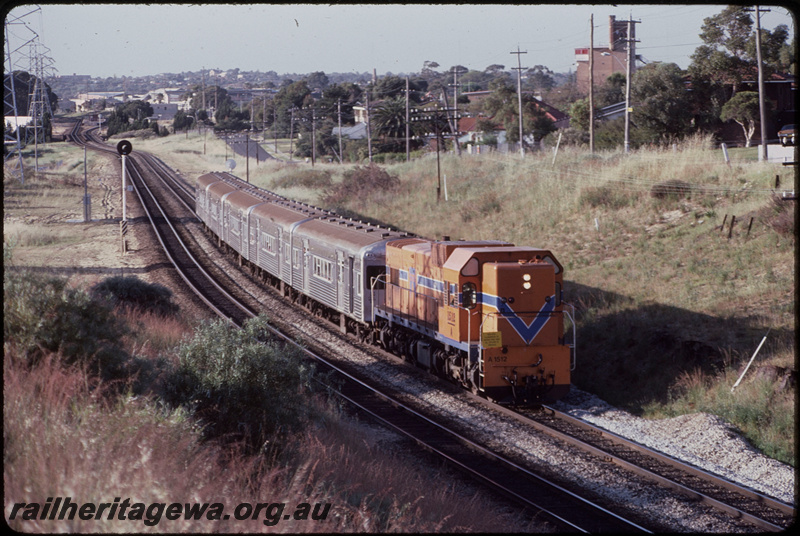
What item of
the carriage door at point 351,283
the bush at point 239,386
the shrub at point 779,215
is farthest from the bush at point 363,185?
the bush at point 239,386

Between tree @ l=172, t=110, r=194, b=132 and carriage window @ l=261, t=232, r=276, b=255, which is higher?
tree @ l=172, t=110, r=194, b=132

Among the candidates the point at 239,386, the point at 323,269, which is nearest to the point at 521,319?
the point at 239,386

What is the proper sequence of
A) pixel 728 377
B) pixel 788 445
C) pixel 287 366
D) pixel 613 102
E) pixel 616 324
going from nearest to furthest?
pixel 287 366, pixel 788 445, pixel 728 377, pixel 616 324, pixel 613 102

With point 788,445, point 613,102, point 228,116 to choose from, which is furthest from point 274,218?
point 228,116

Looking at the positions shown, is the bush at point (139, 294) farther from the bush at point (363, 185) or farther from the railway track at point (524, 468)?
the bush at point (363, 185)

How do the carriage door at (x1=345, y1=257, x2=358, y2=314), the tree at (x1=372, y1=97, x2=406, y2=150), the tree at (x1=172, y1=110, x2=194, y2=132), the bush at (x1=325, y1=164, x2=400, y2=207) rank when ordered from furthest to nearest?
the tree at (x1=172, y1=110, x2=194, y2=132)
the tree at (x1=372, y1=97, x2=406, y2=150)
the bush at (x1=325, y1=164, x2=400, y2=207)
the carriage door at (x1=345, y1=257, x2=358, y2=314)

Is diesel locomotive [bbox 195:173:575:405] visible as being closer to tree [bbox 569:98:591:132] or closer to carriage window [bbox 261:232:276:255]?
carriage window [bbox 261:232:276:255]

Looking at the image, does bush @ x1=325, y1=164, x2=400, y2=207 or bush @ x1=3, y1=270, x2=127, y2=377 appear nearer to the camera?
bush @ x1=3, y1=270, x2=127, y2=377

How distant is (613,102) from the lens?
246ft

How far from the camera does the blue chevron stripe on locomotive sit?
15988 millimetres

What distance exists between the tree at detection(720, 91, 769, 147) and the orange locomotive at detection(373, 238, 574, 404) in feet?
107

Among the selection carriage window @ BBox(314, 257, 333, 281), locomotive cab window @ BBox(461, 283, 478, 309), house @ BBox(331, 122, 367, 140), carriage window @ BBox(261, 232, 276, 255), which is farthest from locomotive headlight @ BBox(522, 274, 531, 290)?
house @ BBox(331, 122, 367, 140)

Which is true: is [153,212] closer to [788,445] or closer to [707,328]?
[707,328]

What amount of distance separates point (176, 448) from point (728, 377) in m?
13.5
